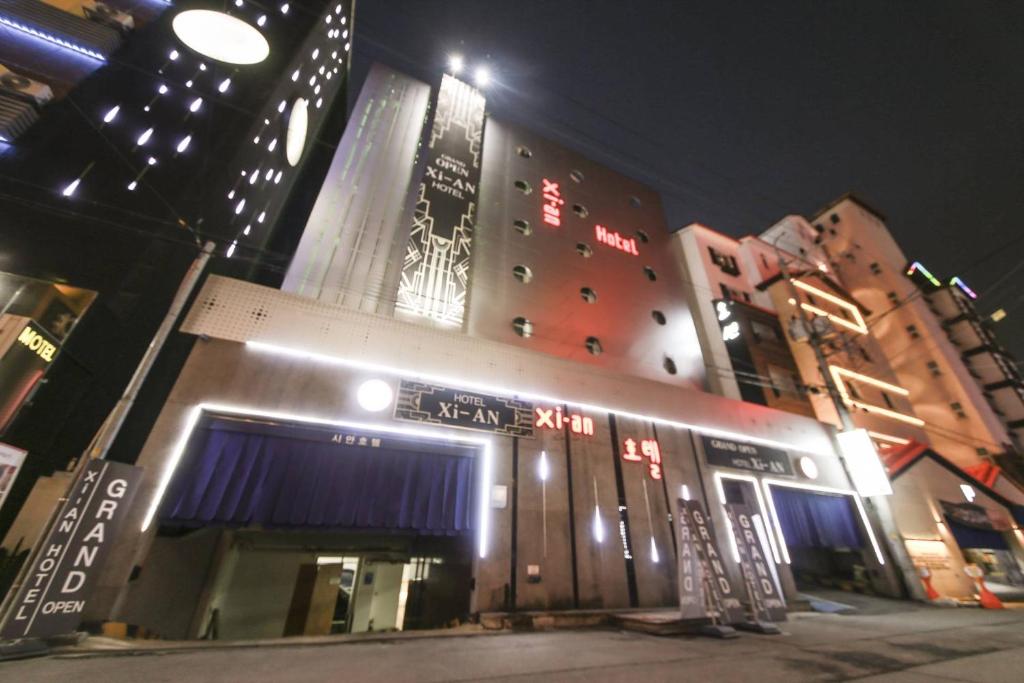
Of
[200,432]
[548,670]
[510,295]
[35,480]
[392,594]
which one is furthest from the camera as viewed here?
[510,295]

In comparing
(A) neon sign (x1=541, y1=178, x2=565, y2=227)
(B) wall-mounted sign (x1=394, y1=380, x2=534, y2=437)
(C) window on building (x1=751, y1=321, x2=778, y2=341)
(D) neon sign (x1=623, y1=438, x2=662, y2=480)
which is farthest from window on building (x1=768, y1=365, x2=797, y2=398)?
(B) wall-mounted sign (x1=394, y1=380, x2=534, y2=437)

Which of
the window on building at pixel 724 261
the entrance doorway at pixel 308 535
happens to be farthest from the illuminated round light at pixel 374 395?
the window on building at pixel 724 261

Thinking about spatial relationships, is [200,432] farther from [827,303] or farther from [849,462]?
[827,303]

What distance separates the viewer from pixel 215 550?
773cm

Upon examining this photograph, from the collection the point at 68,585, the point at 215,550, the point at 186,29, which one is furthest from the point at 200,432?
the point at 186,29

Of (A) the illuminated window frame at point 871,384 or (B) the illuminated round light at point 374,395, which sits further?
(A) the illuminated window frame at point 871,384

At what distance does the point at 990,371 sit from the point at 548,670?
4399 centimetres

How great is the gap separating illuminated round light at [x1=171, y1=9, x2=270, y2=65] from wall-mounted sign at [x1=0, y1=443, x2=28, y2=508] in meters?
5.06

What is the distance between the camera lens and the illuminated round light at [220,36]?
374cm

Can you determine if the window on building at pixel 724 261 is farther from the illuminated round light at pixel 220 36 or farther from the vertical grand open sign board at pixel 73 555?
the vertical grand open sign board at pixel 73 555

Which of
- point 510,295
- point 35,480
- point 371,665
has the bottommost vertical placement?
point 371,665

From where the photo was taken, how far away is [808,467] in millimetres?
11875

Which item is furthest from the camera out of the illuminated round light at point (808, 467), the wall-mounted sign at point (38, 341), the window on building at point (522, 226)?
the window on building at point (522, 226)

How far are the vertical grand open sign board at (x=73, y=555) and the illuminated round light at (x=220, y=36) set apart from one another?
4780mm
